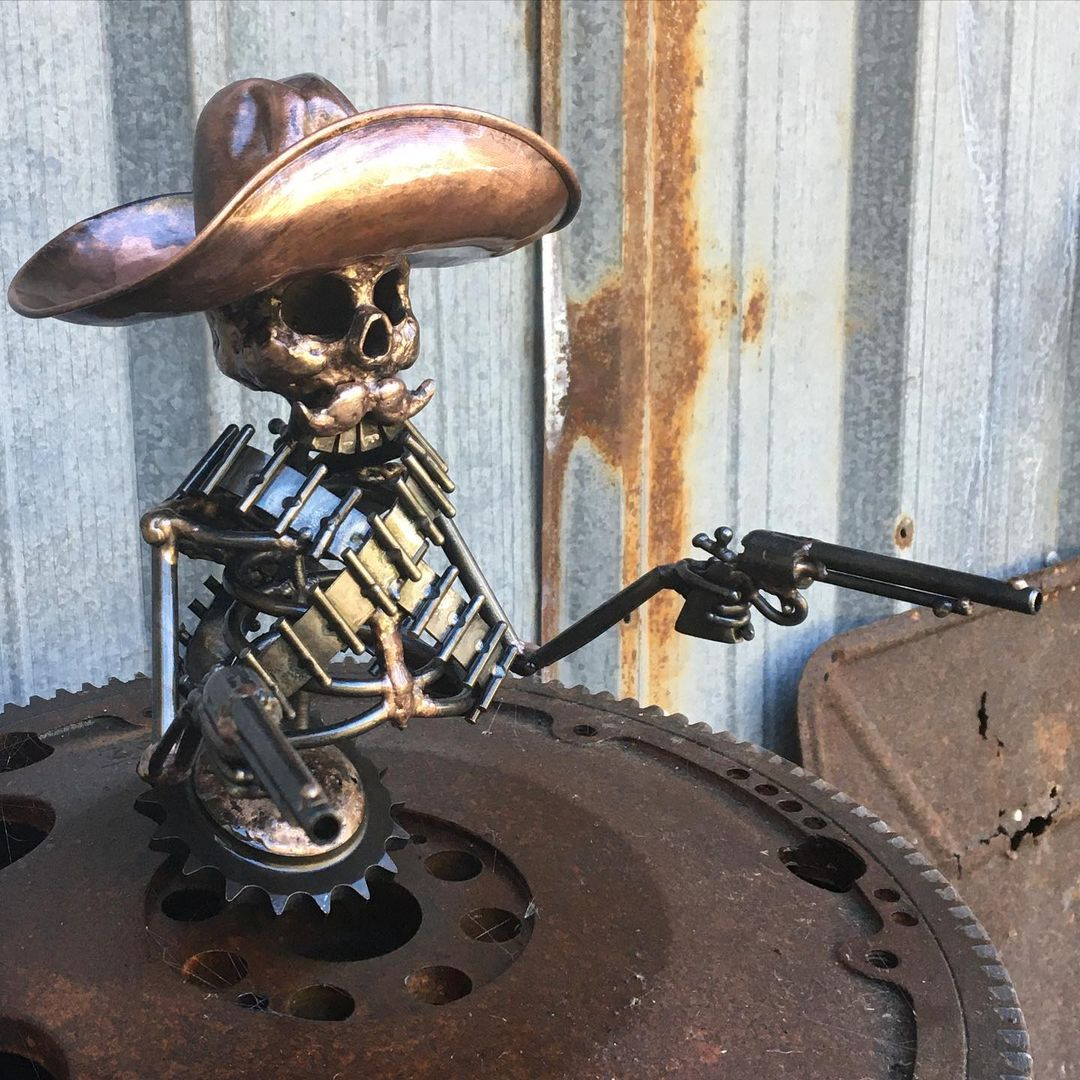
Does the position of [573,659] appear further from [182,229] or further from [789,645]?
[182,229]

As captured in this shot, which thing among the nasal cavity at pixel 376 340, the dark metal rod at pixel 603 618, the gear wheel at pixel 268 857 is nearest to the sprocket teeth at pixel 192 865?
the gear wheel at pixel 268 857

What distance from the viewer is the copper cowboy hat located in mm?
854

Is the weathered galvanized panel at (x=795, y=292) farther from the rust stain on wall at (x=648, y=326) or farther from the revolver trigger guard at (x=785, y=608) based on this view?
the revolver trigger guard at (x=785, y=608)

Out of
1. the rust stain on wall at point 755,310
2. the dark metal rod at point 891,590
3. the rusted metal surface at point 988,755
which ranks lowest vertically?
the rusted metal surface at point 988,755

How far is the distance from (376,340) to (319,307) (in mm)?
56

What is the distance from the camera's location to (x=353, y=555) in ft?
3.40

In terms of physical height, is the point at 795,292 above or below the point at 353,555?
above

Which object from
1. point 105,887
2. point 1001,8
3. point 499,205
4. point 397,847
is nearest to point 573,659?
point 397,847

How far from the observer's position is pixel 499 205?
0.97 metres

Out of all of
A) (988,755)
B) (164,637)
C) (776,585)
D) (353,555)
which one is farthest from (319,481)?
(988,755)

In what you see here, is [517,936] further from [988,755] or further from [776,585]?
[988,755]

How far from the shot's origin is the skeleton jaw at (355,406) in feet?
3.30

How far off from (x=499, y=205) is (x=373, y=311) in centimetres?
13

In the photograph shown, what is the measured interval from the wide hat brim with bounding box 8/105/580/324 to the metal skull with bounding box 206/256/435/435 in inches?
2.0
